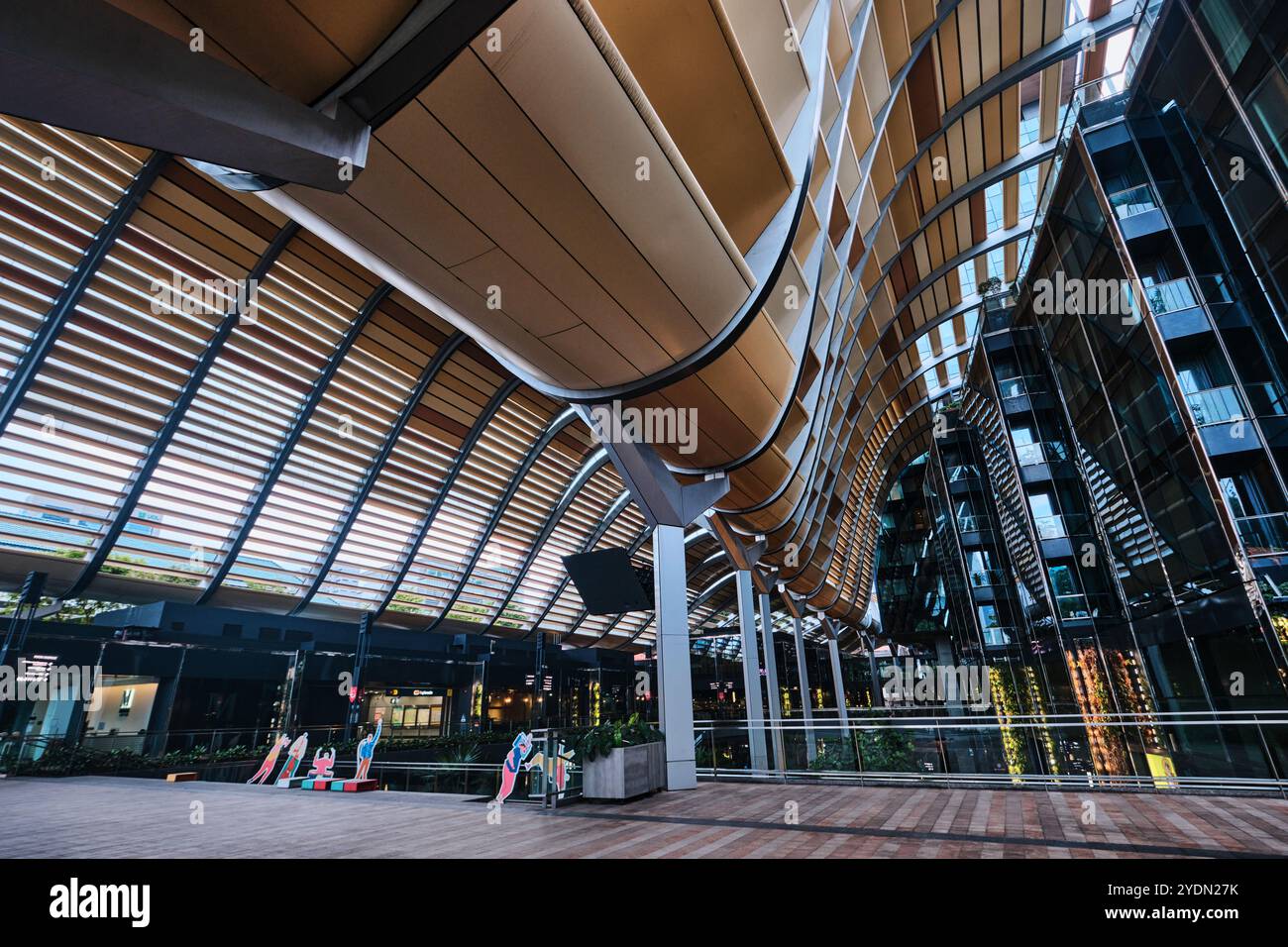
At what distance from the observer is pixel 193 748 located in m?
18.1

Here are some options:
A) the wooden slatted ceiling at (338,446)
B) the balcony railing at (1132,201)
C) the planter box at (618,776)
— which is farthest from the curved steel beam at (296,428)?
the balcony railing at (1132,201)

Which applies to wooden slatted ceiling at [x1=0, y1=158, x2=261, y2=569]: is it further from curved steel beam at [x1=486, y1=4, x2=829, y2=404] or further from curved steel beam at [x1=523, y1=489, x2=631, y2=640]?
curved steel beam at [x1=523, y1=489, x2=631, y2=640]

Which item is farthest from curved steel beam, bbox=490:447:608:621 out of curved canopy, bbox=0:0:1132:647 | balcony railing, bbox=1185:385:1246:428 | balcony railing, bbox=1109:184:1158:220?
balcony railing, bbox=1185:385:1246:428

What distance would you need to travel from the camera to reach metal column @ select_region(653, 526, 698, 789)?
9.59m

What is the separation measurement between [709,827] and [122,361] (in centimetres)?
1684

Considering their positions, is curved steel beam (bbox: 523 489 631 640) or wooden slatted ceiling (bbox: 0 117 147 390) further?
curved steel beam (bbox: 523 489 631 640)

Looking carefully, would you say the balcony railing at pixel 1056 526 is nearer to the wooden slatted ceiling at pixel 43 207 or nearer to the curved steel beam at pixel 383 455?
the curved steel beam at pixel 383 455

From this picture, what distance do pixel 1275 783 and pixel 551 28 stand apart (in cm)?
1049

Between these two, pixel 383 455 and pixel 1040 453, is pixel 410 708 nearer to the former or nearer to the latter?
pixel 383 455

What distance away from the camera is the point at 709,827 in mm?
6238

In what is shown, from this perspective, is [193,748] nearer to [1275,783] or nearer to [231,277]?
[231,277]

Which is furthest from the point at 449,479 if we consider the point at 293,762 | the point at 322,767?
the point at 322,767

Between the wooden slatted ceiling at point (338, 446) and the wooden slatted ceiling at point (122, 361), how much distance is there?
11.2 feet
